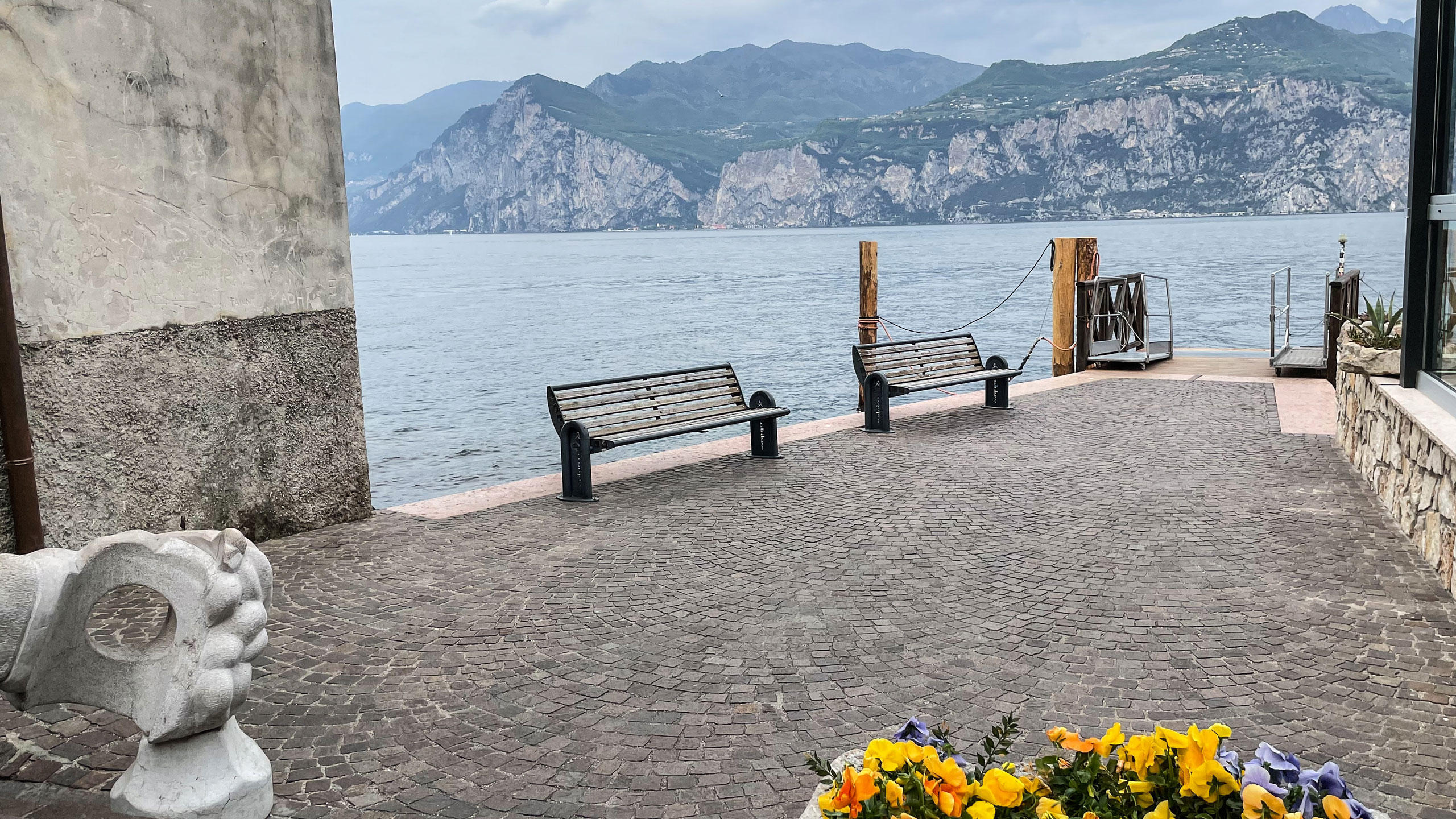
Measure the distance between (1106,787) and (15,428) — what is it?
510cm

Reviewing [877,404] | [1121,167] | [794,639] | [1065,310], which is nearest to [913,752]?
[794,639]

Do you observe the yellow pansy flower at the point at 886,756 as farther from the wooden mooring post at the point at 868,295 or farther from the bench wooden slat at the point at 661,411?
the wooden mooring post at the point at 868,295

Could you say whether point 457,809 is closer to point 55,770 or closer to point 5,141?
point 55,770

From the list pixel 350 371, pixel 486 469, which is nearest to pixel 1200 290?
pixel 486 469

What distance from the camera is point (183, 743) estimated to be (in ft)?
11.1

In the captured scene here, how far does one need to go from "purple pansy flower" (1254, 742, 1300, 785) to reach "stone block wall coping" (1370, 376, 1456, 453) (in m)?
3.94

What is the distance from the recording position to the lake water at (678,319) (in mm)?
22219

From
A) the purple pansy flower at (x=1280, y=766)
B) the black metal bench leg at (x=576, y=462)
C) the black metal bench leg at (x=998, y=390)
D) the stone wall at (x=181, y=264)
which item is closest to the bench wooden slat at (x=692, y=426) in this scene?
the black metal bench leg at (x=576, y=462)

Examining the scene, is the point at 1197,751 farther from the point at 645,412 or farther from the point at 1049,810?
the point at 645,412

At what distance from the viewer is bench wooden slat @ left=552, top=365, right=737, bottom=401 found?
7973 millimetres

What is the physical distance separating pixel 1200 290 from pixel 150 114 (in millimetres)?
54469

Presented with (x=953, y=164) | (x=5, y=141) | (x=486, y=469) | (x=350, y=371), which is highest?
(x=953, y=164)

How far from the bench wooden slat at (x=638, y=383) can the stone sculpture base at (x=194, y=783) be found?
437cm

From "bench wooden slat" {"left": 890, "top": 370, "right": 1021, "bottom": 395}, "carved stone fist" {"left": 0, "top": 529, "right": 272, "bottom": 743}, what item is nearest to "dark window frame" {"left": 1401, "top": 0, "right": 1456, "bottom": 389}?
"bench wooden slat" {"left": 890, "top": 370, "right": 1021, "bottom": 395}
